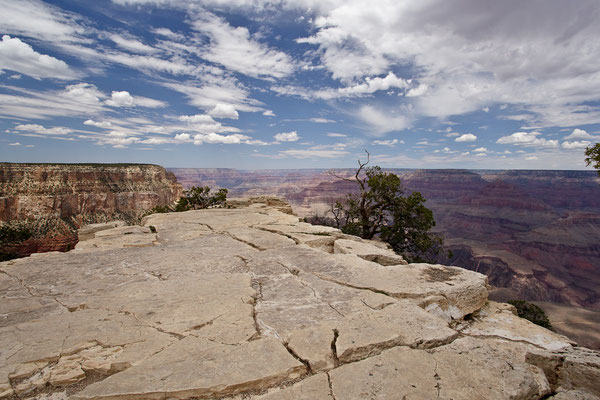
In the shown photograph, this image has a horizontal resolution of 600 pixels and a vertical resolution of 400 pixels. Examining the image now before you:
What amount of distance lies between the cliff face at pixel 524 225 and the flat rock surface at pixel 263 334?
153ft

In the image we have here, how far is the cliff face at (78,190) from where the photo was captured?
162 feet

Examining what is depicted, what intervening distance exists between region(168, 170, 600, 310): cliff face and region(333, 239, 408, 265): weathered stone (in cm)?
4435

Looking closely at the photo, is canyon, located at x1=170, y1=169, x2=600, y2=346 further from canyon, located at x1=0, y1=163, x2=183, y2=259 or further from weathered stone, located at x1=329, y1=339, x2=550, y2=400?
canyon, located at x1=0, y1=163, x2=183, y2=259

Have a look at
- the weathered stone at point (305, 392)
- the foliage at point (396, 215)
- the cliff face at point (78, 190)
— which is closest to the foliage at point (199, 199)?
the foliage at point (396, 215)

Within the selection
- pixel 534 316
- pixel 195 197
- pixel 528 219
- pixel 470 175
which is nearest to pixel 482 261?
pixel 528 219

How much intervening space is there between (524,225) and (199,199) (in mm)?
135165

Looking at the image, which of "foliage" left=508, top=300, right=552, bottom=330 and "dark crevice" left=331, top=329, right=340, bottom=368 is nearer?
"dark crevice" left=331, top=329, right=340, bottom=368

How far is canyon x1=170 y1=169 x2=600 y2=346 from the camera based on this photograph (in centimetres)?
7294

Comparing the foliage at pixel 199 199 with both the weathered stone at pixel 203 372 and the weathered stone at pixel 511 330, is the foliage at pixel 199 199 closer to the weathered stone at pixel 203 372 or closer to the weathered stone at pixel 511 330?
the weathered stone at pixel 511 330

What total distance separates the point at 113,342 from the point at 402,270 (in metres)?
5.02

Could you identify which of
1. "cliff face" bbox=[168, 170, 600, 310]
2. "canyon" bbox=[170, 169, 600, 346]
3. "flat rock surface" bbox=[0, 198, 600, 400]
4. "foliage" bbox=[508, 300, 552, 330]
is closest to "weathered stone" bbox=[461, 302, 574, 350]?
"flat rock surface" bbox=[0, 198, 600, 400]

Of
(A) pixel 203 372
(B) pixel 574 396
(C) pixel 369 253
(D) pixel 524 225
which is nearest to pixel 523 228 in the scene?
(D) pixel 524 225

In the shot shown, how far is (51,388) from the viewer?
2754 mm

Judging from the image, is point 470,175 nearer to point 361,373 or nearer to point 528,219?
point 528,219
